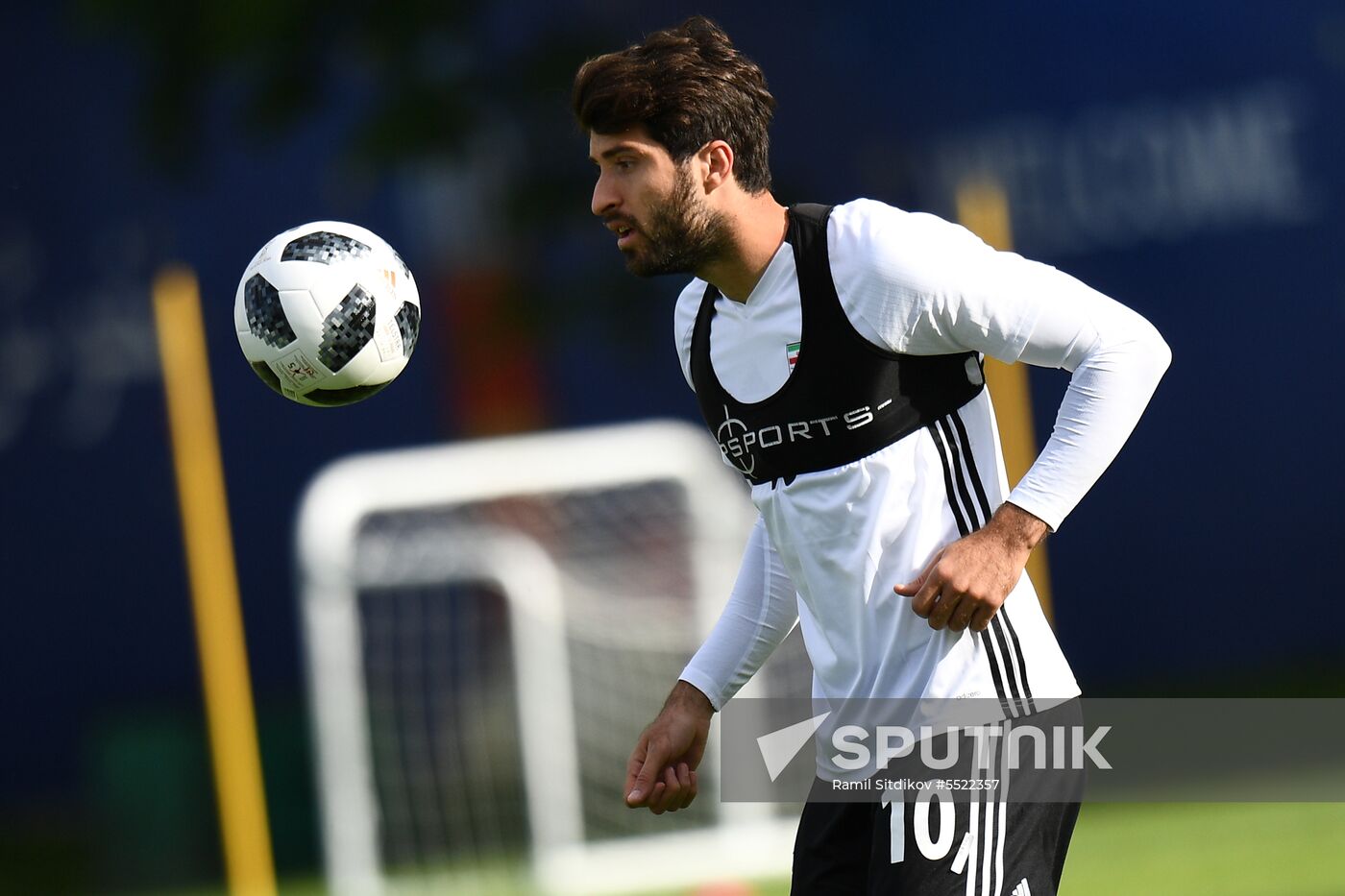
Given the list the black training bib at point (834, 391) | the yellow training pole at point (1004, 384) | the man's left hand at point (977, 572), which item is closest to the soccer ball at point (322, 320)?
the black training bib at point (834, 391)

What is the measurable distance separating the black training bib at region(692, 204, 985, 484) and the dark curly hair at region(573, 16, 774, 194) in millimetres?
217

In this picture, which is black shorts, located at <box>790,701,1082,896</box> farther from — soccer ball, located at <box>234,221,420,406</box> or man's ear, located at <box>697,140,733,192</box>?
soccer ball, located at <box>234,221,420,406</box>

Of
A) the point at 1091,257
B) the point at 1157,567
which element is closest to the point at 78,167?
the point at 1091,257

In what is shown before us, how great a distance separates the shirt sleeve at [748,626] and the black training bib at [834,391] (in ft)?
1.27

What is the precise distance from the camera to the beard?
3152 mm

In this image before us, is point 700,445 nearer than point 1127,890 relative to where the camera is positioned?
No

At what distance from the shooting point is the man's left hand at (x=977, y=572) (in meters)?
2.90

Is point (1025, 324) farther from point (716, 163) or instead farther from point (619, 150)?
point (619, 150)

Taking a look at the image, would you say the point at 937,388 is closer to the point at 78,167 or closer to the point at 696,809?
the point at 696,809

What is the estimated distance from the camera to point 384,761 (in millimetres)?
7801

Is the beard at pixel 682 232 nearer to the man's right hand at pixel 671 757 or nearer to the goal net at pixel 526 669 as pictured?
the man's right hand at pixel 671 757

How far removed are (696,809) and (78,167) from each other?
18.4 feet

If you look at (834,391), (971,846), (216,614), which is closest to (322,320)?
(834,391)

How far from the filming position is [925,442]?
9.98ft
